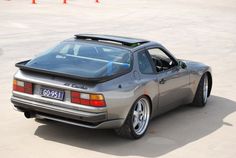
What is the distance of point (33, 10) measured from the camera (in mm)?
26234

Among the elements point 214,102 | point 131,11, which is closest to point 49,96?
point 214,102

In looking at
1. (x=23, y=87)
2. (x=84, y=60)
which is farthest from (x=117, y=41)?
(x=23, y=87)

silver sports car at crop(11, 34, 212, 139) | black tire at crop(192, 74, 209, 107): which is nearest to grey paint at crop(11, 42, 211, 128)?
silver sports car at crop(11, 34, 212, 139)

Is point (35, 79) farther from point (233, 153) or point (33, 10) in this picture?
point (33, 10)

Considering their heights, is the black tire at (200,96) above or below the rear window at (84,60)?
below

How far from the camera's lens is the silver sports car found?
23.9 ft

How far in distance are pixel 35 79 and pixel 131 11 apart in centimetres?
2101

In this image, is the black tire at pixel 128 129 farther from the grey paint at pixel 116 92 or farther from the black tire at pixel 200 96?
the black tire at pixel 200 96

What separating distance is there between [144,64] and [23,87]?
190 cm

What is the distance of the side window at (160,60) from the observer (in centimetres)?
914

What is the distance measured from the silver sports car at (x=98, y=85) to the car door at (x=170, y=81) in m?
0.02

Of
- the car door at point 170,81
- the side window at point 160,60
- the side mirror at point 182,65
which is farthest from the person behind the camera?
the side mirror at point 182,65

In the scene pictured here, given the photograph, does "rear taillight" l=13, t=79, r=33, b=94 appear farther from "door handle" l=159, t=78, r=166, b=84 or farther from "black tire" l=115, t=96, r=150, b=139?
"door handle" l=159, t=78, r=166, b=84

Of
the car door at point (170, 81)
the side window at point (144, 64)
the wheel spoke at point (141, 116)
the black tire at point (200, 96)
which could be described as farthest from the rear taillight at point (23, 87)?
the black tire at point (200, 96)
